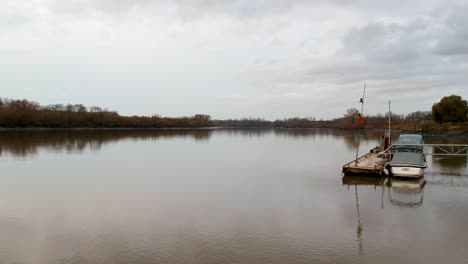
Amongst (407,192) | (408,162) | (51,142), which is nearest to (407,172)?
(408,162)

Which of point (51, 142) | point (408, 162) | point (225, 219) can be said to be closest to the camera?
point (225, 219)

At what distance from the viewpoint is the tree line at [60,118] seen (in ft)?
308

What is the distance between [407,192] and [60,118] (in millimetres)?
104057

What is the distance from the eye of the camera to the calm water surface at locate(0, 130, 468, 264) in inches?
393

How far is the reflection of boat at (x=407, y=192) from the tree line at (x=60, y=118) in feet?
309

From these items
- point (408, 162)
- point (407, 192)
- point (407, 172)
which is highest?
point (408, 162)

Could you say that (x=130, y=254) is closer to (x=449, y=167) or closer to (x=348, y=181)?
(x=348, y=181)

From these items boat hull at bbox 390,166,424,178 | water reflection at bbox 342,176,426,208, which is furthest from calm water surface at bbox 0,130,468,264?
boat hull at bbox 390,166,424,178

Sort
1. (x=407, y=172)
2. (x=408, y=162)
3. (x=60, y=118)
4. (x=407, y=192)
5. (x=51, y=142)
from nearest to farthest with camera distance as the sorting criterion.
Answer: (x=407, y=192), (x=407, y=172), (x=408, y=162), (x=51, y=142), (x=60, y=118)

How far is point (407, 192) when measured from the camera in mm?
19000

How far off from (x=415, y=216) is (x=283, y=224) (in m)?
5.37

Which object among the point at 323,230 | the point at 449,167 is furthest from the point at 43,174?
the point at 449,167

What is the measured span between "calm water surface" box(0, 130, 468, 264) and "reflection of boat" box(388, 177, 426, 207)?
0.31 ft

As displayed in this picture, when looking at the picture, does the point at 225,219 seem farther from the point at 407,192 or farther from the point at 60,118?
the point at 60,118
